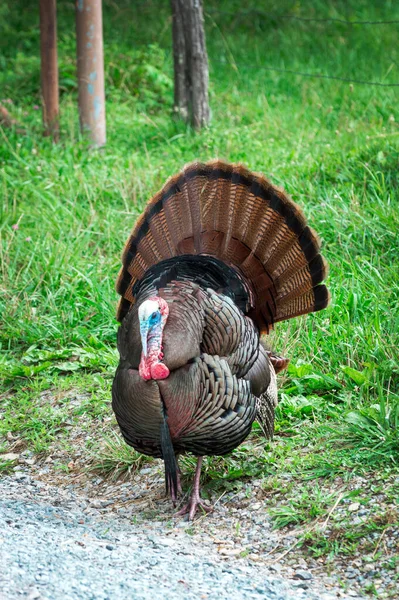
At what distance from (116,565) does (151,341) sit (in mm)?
856

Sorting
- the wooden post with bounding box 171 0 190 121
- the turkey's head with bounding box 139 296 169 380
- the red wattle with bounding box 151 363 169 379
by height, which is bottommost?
the red wattle with bounding box 151 363 169 379

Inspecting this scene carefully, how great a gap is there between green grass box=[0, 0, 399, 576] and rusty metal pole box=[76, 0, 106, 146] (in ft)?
0.57

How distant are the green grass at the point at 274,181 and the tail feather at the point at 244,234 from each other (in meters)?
0.50

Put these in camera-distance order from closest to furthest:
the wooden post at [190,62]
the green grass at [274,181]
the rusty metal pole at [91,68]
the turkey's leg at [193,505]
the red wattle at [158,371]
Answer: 1. the red wattle at [158,371]
2. the turkey's leg at [193,505]
3. the green grass at [274,181]
4. the rusty metal pole at [91,68]
5. the wooden post at [190,62]

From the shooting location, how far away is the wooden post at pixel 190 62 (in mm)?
7582

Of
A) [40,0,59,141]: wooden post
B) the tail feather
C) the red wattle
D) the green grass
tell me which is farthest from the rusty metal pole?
the red wattle

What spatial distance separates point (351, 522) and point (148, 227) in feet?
5.77

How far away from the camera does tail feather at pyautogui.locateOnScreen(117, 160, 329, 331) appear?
4.13 meters

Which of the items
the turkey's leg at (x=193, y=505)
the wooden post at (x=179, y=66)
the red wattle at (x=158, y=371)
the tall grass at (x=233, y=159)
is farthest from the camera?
the wooden post at (x=179, y=66)

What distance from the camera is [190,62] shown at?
7734 millimetres

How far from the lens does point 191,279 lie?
150 inches

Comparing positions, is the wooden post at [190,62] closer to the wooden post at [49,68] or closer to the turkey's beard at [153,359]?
the wooden post at [49,68]

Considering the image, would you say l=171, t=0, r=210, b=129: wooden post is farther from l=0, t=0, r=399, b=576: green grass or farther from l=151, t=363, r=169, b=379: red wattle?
l=151, t=363, r=169, b=379: red wattle

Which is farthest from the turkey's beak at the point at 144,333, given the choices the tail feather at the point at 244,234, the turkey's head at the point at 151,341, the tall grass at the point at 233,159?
the tall grass at the point at 233,159
